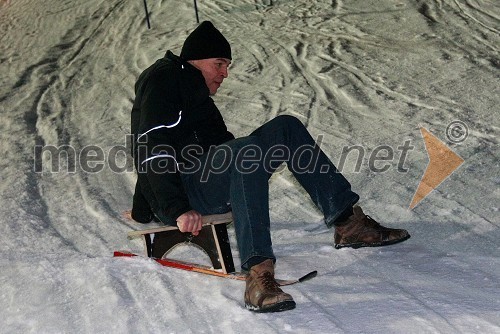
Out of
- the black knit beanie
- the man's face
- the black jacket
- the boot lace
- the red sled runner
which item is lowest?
the red sled runner

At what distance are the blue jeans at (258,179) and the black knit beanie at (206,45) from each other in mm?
409

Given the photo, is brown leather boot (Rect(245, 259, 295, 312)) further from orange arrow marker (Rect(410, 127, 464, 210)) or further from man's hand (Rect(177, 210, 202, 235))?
orange arrow marker (Rect(410, 127, 464, 210))


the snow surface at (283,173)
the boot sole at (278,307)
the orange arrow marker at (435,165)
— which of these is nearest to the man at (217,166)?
the boot sole at (278,307)

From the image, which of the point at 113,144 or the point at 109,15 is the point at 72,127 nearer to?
the point at 113,144

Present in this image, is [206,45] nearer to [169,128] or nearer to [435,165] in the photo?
[169,128]

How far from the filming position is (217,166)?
334 centimetres

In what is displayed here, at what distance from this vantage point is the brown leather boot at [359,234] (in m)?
3.61

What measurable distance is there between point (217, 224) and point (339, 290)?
0.57 metres

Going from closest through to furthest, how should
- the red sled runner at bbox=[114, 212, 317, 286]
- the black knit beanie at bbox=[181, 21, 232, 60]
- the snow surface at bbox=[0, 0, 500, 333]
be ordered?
the snow surface at bbox=[0, 0, 500, 333], the red sled runner at bbox=[114, 212, 317, 286], the black knit beanie at bbox=[181, 21, 232, 60]

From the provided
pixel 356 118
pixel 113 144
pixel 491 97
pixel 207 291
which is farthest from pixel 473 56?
pixel 207 291

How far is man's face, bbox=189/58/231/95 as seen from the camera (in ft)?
11.8

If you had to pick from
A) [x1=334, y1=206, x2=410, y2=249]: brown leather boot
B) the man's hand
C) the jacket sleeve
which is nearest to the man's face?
the jacket sleeve

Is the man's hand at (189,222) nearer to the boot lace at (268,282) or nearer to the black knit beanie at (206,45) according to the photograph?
the boot lace at (268,282)

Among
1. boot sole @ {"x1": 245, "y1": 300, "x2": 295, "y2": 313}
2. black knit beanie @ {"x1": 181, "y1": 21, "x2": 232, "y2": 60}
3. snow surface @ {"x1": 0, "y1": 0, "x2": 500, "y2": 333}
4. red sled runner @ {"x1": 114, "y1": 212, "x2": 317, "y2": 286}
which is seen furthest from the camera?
black knit beanie @ {"x1": 181, "y1": 21, "x2": 232, "y2": 60}
